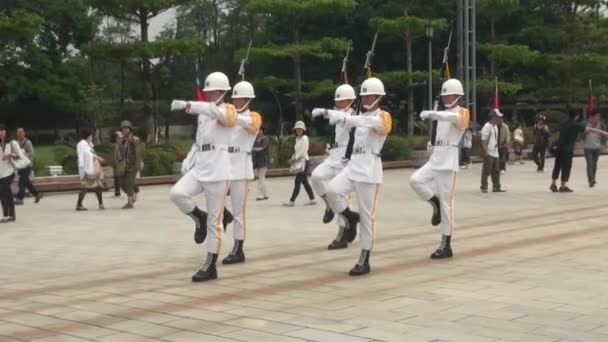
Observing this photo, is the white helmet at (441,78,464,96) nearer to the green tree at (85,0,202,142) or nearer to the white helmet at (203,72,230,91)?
the white helmet at (203,72,230,91)

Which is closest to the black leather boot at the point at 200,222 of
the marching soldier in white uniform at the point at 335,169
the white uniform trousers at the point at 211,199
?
the white uniform trousers at the point at 211,199

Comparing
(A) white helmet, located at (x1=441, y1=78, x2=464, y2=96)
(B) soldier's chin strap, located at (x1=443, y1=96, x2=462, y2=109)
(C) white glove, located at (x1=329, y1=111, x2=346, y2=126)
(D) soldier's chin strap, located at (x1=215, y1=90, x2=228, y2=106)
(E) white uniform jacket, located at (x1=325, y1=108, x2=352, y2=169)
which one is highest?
(A) white helmet, located at (x1=441, y1=78, x2=464, y2=96)

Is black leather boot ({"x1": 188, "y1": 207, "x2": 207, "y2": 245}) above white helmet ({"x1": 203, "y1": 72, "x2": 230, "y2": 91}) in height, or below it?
below

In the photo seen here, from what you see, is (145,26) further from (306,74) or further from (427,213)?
(427,213)

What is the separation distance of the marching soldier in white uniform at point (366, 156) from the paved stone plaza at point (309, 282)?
16.0 inches

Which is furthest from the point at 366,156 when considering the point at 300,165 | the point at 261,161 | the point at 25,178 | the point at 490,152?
the point at 25,178

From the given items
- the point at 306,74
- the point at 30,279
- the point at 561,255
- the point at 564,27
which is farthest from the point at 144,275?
the point at 306,74

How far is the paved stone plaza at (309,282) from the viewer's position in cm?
711

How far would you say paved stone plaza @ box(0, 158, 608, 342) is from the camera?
7.11 metres

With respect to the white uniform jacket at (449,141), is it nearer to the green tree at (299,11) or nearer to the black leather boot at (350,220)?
the black leather boot at (350,220)

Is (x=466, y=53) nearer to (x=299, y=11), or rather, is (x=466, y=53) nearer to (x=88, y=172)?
(x=299, y=11)

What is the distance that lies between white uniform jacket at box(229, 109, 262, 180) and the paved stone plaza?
1.03 m

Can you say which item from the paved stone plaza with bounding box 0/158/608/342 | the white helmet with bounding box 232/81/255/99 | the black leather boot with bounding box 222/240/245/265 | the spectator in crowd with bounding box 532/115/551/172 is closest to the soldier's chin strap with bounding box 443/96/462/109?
the paved stone plaza with bounding box 0/158/608/342

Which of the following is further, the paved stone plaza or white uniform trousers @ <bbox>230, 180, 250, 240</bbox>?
white uniform trousers @ <bbox>230, 180, 250, 240</bbox>
